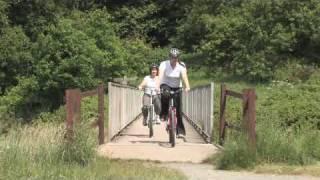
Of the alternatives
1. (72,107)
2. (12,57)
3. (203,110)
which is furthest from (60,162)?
(12,57)

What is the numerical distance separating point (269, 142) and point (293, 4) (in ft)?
91.2

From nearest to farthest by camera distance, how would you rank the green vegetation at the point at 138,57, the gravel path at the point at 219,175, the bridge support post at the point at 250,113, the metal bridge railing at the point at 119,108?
the gravel path at the point at 219,175 < the bridge support post at the point at 250,113 < the metal bridge railing at the point at 119,108 < the green vegetation at the point at 138,57

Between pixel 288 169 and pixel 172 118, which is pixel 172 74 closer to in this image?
pixel 172 118

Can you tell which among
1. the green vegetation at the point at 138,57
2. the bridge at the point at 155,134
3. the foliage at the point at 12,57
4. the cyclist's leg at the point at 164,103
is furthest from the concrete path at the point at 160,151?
the foliage at the point at 12,57

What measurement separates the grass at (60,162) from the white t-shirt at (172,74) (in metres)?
2.93

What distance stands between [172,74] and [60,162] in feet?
14.2

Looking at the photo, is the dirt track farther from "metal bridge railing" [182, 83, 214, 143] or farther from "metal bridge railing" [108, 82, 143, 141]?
"metal bridge railing" [182, 83, 214, 143]

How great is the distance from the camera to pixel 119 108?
738 inches

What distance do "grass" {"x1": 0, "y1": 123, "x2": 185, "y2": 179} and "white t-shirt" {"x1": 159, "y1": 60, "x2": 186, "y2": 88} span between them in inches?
115

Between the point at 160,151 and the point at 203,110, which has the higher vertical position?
the point at 203,110

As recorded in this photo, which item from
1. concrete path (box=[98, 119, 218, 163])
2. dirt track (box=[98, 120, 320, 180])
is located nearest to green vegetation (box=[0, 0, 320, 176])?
concrete path (box=[98, 119, 218, 163])

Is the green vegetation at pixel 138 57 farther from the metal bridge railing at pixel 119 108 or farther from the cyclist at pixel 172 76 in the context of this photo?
the cyclist at pixel 172 76

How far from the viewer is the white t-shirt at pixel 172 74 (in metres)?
14.6

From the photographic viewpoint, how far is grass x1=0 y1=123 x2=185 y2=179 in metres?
10.1
